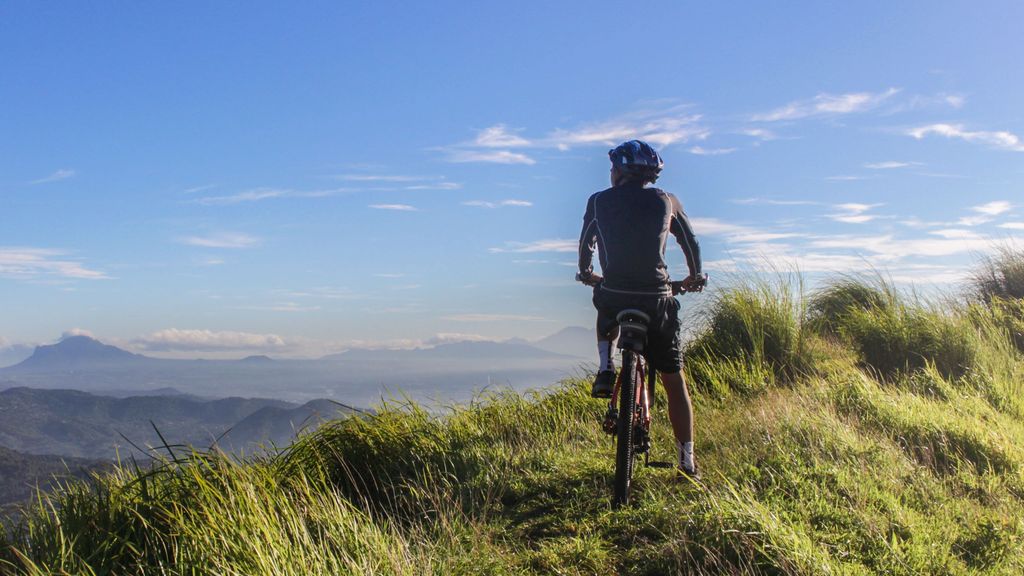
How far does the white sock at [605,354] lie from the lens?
16.2ft

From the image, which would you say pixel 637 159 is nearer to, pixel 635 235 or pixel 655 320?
pixel 635 235

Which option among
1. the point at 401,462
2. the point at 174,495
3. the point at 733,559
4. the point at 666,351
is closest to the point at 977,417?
the point at 666,351

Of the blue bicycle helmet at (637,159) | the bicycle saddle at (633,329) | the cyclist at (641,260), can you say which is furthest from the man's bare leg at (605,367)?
the blue bicycle helmet at (637,159)

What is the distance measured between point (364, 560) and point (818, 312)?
10837 mm

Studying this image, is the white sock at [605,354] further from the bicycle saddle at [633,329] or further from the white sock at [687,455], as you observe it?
the white sock at [687,455]

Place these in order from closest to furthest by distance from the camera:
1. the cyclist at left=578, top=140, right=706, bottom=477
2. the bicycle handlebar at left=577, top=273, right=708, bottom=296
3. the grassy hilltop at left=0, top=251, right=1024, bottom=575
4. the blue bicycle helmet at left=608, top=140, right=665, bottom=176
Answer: the grassy hilltop at left=0, top=251, right=1024, bottom=575
the cyclist at left=578, top=140, right=706, bottom=477
the blue bicycle helmet at left=608, top=140, right=665, bottom=176
the bicycle handlebar at left=577, top=273, right=708, bottom=296

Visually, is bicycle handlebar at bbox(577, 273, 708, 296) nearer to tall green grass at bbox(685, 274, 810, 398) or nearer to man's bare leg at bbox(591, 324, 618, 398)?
man's bare leg at bbox(591, 324, 618, 398)

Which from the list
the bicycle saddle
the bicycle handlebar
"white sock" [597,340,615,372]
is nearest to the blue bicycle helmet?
the bicycle handlebar

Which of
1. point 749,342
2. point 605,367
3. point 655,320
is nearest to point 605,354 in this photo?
point 605,367

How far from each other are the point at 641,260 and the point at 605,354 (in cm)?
69

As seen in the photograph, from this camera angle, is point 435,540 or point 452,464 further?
point 452,464

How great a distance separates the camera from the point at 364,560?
3.62 metres

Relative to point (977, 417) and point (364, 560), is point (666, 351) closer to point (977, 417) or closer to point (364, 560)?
point (364, 560)

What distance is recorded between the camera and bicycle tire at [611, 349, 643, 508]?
16.1ft
